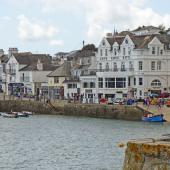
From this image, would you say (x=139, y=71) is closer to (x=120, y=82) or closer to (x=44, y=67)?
(x=120, y=82)

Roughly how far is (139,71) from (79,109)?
991 centimetres

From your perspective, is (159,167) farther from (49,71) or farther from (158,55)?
(49,71)

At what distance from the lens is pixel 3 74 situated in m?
112

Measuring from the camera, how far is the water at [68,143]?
29078 millimetres

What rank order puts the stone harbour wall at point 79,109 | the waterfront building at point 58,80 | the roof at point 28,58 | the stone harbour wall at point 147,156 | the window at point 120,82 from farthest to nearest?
the roof at point 28,58, the waterfront building at point 58,80, the window at point 120,82, the stone harbour wall at point 79,109, the stone harbour wall at point 147,156

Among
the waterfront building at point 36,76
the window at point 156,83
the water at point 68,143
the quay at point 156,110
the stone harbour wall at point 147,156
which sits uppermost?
the waterfront building at point 36,76

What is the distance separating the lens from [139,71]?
75.4 meters

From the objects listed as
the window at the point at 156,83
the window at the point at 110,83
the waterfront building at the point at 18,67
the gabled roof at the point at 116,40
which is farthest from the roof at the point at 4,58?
the window at the point at 156,83

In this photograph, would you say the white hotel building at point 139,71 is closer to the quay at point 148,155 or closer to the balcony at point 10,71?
the balcony at point 10,71

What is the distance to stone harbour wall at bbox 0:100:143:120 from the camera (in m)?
64.6

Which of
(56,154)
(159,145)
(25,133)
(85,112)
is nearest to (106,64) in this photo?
(85,112)

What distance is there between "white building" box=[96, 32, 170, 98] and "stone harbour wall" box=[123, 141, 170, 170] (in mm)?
65723

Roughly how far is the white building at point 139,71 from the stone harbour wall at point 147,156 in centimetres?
6572

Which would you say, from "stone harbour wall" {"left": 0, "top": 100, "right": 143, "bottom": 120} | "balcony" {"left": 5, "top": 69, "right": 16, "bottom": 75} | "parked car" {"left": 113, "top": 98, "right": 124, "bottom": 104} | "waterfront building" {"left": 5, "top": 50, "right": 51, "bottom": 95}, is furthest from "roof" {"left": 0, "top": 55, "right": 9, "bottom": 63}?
"parked car" {"left": 113, "top": 98, "right": 124, "bottom": 104}
